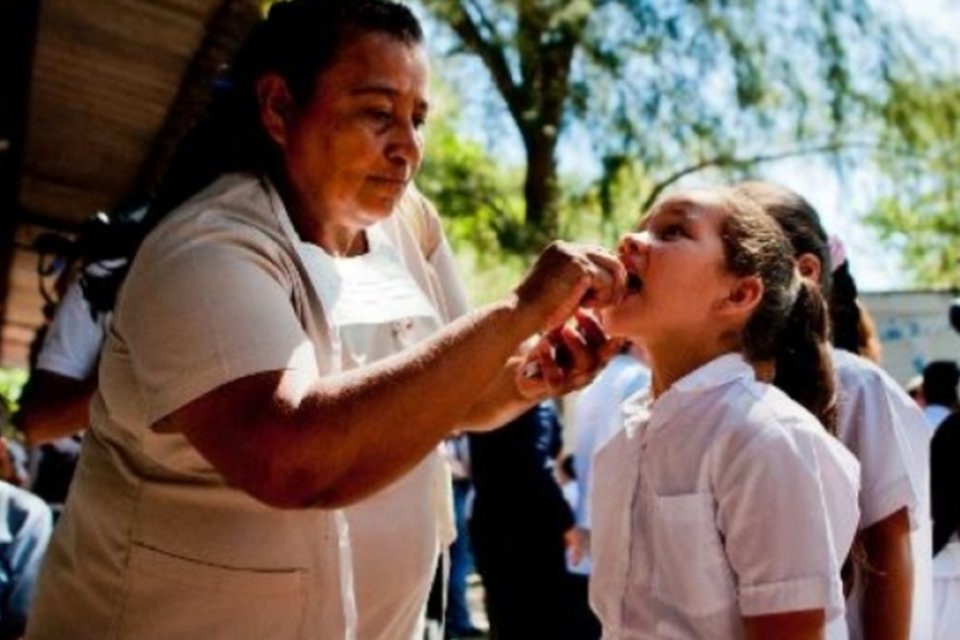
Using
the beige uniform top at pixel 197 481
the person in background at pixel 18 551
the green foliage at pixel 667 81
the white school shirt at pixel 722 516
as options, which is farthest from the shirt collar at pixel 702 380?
the green foliage at pixel 667 81

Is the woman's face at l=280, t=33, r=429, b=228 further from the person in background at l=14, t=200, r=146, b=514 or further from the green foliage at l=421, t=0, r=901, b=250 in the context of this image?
the green foliage at l=421, t=0, r=901, b=250

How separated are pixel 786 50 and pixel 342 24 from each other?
9814 millimetres

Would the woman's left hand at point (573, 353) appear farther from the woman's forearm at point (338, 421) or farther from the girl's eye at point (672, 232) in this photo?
the woman's forearm at point (338, 421)

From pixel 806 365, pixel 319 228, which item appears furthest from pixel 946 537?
pixel 319 228

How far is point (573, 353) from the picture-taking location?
1.97 metres

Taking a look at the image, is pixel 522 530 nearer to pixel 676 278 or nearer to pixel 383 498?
pixel 676 278

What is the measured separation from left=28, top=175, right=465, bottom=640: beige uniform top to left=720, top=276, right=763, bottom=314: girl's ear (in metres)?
0.70

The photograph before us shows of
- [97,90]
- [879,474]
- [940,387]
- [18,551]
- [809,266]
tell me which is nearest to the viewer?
[879,474]

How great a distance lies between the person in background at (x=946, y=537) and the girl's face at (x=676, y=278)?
4.55 feet

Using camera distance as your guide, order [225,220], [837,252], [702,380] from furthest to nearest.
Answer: [837,252] < [702,380] < [225,220]

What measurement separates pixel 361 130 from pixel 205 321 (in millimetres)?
449

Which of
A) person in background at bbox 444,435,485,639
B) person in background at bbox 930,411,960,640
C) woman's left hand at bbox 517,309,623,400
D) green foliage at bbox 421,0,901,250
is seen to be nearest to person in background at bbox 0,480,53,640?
woman's left hand at bbox 517,309,623,400

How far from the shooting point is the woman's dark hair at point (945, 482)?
3.05 meters

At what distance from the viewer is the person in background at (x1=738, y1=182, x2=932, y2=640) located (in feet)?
7.19
